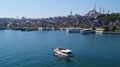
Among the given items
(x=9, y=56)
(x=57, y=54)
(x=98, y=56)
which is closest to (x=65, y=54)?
(x=57, y=54)

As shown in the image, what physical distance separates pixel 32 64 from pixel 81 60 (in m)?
5.90

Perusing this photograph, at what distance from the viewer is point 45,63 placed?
28391 mm

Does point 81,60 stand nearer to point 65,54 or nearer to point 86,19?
point 65,54

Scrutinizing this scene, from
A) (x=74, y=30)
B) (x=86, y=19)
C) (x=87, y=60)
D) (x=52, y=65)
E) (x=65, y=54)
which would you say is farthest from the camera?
(x=86, y=19)

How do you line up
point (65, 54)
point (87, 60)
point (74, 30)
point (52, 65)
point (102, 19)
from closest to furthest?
point (52, 65), point (87, 60), point (65, 54), point (74, 30), point (102, 19)

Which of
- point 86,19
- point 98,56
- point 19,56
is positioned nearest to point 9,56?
point 19,56

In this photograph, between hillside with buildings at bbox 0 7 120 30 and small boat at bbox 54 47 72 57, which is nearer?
small boat at bbox 54 47 72 57

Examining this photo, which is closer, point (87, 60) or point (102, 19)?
point (87, 60)

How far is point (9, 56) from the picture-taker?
1302 inches

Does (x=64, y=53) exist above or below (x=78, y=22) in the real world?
below

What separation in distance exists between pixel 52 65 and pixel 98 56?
779 cm

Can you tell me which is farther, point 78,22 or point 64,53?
point 78,22

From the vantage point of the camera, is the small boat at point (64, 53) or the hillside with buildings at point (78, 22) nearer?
the small boat at point (64, 53)

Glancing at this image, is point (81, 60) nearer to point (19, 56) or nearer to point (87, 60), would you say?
point (87, 60)
